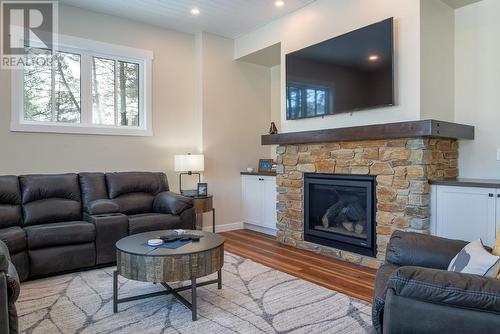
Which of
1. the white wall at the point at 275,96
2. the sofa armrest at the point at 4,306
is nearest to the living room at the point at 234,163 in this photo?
the sofa armrest at the point at 4,306

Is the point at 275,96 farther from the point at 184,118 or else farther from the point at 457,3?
the point at 457,3

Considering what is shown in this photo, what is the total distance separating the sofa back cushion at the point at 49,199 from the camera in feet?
11.5

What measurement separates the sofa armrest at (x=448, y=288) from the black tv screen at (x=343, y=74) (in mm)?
2332

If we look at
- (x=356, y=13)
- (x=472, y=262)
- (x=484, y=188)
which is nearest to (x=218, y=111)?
(x=356, y=13)

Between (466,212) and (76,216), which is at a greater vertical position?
(466,212)

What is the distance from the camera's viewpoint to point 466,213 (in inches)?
119

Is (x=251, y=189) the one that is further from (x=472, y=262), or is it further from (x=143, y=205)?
(x=472, y=262)

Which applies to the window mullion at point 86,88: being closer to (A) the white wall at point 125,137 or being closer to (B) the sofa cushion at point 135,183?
(A) the white wall at point 125,137

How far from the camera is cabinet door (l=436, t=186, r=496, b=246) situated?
2.91 meters

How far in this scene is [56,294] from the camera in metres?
2.83

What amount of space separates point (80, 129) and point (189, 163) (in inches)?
56.4

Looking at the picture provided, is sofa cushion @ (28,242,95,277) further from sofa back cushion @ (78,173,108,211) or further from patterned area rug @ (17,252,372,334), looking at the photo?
sofa back cushion @ (78,173,108,211)

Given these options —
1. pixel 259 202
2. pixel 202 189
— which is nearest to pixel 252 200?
pixel 259 202

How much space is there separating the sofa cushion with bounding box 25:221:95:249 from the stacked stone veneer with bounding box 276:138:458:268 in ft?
8.19
